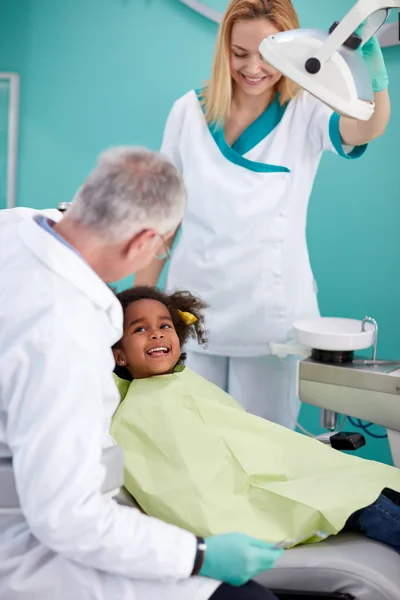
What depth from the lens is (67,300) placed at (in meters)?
1.10

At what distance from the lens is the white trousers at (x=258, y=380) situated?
2164mm

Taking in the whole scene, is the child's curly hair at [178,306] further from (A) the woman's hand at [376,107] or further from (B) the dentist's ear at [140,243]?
(B) the dentist's ear at [140,243]

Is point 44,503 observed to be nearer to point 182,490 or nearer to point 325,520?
point 182,490

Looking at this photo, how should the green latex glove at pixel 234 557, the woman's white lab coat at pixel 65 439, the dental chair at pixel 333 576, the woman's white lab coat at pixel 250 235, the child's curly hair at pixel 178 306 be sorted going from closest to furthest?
1. the woman's white lab coat at pixel 65 439
2. the green latex glove at pixel 234 557
3. the dental chair at pixel 333 576
4. the child's curly hair at pixel 178 306
5. the woman's white lab coat at pixel 250 235

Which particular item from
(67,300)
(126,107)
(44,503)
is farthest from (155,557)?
(126,107)

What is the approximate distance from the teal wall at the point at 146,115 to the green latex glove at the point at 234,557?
167 centimetres

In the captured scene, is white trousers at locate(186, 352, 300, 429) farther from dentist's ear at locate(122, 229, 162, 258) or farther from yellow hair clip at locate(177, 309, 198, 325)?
dentist's ear at locate(122, 229, 162, 258)

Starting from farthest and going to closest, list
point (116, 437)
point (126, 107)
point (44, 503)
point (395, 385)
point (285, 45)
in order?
point (126, 107)
point (395, 385)
point (116, 437)
point (285, 45)
point (44, 503)

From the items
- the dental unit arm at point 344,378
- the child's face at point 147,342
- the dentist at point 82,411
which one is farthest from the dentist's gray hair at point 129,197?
the dental unit arm at point 344,378

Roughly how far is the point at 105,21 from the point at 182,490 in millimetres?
1966

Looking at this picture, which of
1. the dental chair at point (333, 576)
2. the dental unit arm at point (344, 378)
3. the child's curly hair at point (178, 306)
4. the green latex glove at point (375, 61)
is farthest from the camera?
the child's curly hair at point (178, 306)

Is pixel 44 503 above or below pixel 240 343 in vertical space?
above

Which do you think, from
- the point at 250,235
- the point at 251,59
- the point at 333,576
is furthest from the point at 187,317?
the point at 333,576

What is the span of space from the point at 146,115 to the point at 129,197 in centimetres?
184
